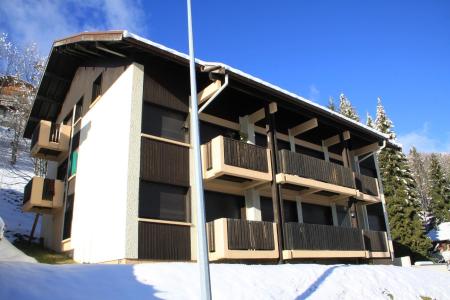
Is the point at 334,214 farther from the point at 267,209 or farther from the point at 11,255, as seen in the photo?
the point at 11,255

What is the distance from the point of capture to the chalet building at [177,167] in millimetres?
13594

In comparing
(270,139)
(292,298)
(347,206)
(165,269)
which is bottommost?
(292,298)

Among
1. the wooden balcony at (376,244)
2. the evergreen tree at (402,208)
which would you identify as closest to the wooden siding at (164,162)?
the wooden balcony at (376,244)

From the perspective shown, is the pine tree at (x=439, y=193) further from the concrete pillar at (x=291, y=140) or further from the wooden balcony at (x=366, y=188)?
the concrete pillar at (x=291, y=140)

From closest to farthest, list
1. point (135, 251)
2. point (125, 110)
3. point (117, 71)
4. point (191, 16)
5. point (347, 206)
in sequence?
point (191, 16) < point (135, 251) < point (125, 110) < point (117, 71) < point (347, 206)

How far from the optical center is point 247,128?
1753 cm

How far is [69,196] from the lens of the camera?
18109 mm

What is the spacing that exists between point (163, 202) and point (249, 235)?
119 inches

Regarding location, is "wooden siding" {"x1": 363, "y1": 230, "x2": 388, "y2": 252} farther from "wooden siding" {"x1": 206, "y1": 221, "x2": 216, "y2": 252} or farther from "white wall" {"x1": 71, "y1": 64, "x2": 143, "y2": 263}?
"white wall" {"x1": 71, "y1": 64, "x2": 143, "y2": 263}

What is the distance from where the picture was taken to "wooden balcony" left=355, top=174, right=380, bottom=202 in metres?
20.3

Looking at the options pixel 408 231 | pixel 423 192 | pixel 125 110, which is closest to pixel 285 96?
pixel 125 110

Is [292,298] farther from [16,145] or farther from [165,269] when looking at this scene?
[16,145]

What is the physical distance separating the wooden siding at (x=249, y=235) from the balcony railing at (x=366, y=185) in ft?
23.5

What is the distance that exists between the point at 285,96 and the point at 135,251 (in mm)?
8102
